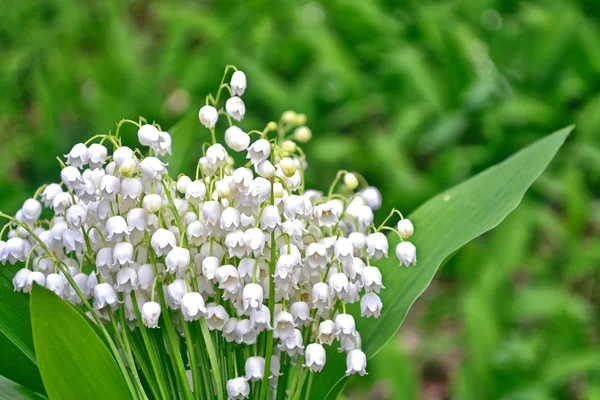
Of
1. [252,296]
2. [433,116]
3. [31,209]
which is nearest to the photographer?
[252,296]

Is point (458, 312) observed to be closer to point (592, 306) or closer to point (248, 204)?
point (592, 306)

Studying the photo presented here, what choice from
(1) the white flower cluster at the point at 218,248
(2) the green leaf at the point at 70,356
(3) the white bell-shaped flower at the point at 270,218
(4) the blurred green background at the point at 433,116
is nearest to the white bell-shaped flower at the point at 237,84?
(1) the white flower cluster at the point at 218,248

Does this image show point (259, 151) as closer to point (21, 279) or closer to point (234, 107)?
point (234, 107)

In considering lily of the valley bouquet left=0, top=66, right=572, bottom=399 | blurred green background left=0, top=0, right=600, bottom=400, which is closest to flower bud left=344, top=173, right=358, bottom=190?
lily of the valley bouquet left=0, top=66, right=572, bottom=399

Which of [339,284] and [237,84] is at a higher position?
[237,84]

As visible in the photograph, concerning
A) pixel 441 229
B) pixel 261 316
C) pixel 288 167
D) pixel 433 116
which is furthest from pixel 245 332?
pixel 433 116

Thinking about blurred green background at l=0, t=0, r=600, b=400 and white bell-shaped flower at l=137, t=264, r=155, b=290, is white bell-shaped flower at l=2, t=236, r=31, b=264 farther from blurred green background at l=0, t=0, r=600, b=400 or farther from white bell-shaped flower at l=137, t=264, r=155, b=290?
blurred green background at l=0, t=0, r=600, b=400
